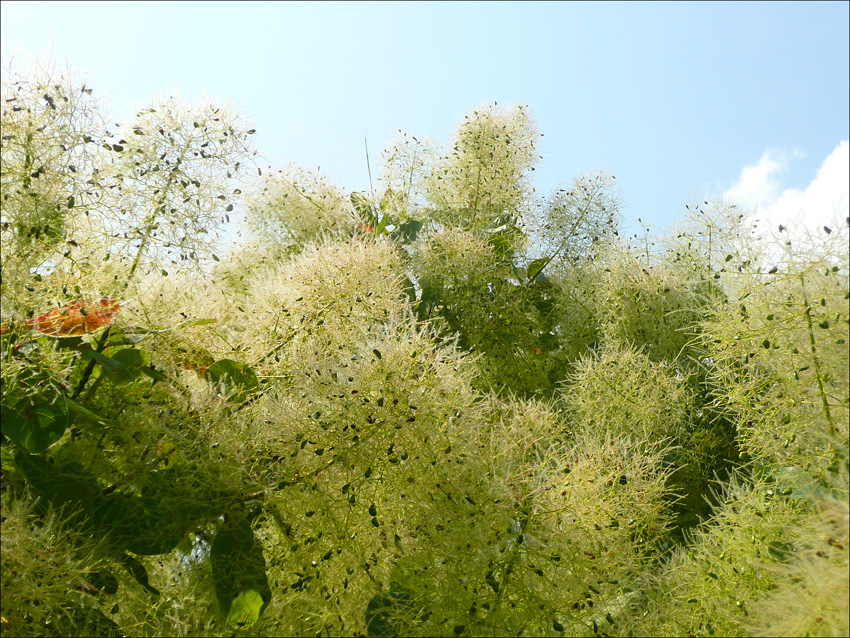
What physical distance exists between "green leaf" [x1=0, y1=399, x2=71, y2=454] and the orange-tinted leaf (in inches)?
4.7

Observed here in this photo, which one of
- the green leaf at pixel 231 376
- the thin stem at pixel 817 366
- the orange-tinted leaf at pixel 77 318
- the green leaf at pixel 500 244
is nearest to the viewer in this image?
the thin stem at pixel 817 366

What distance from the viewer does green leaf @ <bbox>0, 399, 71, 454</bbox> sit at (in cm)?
115

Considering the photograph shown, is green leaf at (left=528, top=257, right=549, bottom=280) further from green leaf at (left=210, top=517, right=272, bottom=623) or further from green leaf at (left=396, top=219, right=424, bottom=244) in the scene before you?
green leaf at (left=210, top=517, right=272, bottom=623)

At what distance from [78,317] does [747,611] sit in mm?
1207

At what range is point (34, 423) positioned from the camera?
1167 mm

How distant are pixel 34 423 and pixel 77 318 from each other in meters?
0.20

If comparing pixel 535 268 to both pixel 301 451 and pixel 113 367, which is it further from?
pixel 113 367

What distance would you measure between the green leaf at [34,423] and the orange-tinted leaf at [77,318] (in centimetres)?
12

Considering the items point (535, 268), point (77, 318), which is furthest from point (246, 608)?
point (535, 268)

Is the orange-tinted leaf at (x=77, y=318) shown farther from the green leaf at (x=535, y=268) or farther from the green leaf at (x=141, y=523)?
the green leaf at (x=535, y=268)

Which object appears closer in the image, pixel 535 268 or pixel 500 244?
pixel 500 244

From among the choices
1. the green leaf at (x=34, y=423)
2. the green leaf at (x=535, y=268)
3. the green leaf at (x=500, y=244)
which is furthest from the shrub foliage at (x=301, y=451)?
the green leaf at (x=535, y=268)

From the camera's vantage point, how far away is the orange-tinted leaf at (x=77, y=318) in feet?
4.09

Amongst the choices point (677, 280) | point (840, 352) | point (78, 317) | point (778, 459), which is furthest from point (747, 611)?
point (78, 317)
